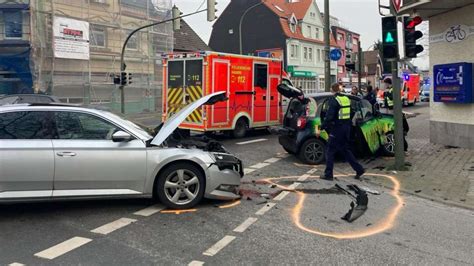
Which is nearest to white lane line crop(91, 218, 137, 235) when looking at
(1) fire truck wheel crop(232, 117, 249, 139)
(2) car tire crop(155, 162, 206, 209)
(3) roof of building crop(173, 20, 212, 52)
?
(2) car tire crop(155, 162, 206, 209)

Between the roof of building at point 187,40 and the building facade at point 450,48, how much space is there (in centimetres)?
3194

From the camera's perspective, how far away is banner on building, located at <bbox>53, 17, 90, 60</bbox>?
27.6 metres

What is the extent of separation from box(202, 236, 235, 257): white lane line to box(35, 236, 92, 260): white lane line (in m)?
1.33

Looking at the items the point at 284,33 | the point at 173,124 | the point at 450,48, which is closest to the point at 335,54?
the point at 450,48

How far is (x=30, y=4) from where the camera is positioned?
87.1 ft

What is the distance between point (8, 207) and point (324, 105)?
21.4ft

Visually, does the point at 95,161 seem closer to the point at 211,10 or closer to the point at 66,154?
the point at 66,154

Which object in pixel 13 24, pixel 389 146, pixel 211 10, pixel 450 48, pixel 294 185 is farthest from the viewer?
pixel 13 24

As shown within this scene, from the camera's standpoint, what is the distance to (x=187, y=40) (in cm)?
4500

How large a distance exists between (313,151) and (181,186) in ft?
15.4

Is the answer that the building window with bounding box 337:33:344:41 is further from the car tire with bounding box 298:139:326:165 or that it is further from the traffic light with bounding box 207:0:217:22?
the car tire with bounding box 298:139:326:165

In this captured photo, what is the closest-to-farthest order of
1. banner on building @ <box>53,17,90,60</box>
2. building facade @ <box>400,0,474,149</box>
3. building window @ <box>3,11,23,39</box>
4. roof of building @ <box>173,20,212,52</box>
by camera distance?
building facade @ <box>400,0,474,149</box> < building window @ <box>3,11,23,39</box> < banner on building @ <box>53,17,90,60</box> < roof of building @ <box>173,20,212,52</box>

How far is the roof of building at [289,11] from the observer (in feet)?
188

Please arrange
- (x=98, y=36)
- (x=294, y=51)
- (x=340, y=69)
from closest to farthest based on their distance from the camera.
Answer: (x=98, y=36) < (x=294, y=51) < (x=340, y=69)
